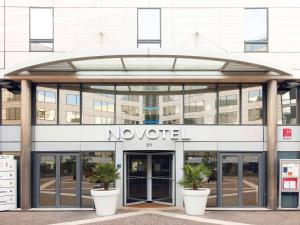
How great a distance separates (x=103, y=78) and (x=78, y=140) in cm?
275

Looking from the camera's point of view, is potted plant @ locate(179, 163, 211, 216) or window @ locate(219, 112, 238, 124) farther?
window @ locate(219, 112, 238, 124)

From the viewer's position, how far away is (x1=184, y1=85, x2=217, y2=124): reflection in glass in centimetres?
1302

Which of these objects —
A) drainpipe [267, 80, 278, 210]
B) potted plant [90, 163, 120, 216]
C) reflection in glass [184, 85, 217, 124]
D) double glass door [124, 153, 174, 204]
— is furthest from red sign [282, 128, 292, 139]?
potted plant [90, 163, 120, 216]

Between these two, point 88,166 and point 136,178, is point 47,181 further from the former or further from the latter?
point 136,178

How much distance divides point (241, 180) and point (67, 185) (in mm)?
7099

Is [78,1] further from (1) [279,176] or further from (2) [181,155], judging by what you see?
(1) [279,176]

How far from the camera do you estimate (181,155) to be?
42.2 feet

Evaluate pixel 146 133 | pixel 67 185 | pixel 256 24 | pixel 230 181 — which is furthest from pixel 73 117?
pixel 256 24

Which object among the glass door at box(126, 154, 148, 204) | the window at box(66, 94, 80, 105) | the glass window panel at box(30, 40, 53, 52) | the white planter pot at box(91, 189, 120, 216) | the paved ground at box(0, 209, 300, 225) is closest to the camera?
the paved ground at box(0, 209, 300, 225)

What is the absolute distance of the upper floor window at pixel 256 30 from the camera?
1270 centimetres

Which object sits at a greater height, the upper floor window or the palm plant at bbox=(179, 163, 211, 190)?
the upper floor window

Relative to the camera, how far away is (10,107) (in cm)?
1293

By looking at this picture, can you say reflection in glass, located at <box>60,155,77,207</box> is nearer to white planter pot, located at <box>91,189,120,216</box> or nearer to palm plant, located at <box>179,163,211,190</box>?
white planter pot, located at <box>91,189,120,216</box>

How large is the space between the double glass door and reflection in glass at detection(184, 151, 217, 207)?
87 centimetres
